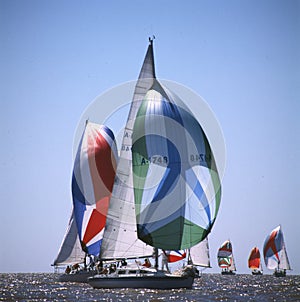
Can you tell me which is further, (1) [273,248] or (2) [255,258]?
(2) [255,258]

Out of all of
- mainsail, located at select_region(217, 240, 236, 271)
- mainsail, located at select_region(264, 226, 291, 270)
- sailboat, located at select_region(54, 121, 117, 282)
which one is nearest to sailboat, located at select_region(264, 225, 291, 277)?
mainsail, located at select_region(264, 226, 291, 270)

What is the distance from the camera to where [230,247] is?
9088 cm

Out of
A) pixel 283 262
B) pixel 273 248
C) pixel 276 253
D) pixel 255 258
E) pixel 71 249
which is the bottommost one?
pixel 71 249

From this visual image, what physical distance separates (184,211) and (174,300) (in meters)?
5.77

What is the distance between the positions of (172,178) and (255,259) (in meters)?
59.7

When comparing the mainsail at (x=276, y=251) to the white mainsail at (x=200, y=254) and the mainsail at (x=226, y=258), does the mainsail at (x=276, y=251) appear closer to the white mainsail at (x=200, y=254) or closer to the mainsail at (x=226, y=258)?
the mainsail at (x=226, y=258)

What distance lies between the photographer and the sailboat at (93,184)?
44.7 meters

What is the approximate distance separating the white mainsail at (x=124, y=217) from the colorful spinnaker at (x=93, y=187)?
7804mm

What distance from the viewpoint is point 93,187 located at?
1762 inches

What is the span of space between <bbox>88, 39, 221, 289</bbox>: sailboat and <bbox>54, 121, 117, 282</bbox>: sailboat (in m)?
8.66

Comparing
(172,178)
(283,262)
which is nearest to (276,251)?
(283,262)

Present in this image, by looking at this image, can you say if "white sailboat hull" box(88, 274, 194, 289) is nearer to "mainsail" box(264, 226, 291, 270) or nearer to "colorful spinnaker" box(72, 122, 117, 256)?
Result: "colorful spinnaker" box(72, 122, 117, 256)

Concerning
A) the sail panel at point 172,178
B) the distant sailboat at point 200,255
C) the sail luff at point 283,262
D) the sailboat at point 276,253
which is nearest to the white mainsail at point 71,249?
the distant sailboat at point 200,255

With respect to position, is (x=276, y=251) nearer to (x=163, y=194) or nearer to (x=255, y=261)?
(x=255, y=261)
